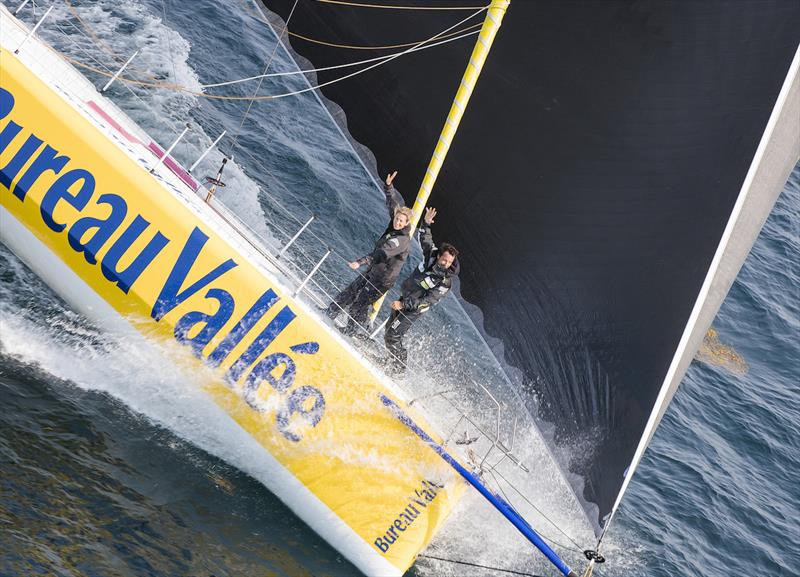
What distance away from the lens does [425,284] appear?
9.05m

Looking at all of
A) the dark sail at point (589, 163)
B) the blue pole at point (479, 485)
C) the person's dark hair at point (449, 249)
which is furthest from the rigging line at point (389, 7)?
the blue pole at point (479, 485)

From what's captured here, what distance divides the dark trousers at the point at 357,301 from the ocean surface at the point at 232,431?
14.8 inches

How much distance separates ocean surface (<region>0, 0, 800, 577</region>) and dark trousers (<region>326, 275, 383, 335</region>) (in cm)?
38

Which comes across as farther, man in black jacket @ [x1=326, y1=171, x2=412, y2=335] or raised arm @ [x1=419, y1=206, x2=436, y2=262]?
raised arm @ [x1=419, y1=206, x2=436, y2=262]

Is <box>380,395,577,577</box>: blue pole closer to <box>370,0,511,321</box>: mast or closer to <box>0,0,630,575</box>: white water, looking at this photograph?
<box>0,0,630,575</box>: white water

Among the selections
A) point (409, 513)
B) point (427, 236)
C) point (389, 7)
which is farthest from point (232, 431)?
point (389, 7)

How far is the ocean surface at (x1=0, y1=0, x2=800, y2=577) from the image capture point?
25.0ft

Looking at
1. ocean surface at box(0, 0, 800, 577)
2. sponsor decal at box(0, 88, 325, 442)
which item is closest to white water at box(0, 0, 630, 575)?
ocean surface at box(0, 0, 800, 577)

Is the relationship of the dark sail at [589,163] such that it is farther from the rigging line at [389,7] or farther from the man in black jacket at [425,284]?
the man in black jacket at [425,284]

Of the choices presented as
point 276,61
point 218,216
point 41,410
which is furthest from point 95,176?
point 276,61

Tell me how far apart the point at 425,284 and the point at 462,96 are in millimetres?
2060

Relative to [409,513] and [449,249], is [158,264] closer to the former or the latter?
[449,249]

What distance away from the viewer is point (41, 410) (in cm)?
807

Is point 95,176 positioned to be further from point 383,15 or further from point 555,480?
point 555,480
